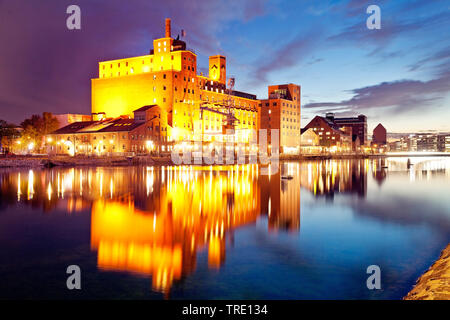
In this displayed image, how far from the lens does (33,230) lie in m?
13.0

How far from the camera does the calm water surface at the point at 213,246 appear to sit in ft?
24.5

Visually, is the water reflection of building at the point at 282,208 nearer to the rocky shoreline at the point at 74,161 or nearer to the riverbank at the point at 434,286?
the riverbank at the point at 434,286

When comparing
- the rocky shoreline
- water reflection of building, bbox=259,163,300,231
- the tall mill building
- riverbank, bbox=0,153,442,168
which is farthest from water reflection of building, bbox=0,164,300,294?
the tall mill building

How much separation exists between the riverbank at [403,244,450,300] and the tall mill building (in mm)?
61362

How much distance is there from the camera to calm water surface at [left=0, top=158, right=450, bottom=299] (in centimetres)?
747

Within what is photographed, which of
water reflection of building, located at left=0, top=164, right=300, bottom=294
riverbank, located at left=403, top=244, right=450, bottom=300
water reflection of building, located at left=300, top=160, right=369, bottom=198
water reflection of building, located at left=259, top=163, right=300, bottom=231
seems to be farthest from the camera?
water reflection of building, located at left=300, top=160, right=369, bottom=198

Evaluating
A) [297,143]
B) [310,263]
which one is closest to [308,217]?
[310,263]

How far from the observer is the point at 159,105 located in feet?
254

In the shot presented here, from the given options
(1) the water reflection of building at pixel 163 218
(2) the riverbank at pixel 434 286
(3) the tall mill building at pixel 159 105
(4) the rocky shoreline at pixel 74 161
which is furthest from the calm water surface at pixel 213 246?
(3) the tall mill building at pixel 159 105

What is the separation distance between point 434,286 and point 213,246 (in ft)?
19.4

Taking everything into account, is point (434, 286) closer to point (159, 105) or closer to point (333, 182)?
point (333, 182)

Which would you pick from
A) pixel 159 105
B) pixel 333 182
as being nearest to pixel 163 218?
pixel 333 182

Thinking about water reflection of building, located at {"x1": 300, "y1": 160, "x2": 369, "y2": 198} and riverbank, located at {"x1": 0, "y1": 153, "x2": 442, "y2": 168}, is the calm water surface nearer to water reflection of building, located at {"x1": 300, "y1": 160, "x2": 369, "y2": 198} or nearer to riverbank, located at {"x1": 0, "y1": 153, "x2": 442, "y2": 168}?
water reflection of building, located at {"x1": 300, "y1": 160, "x2": 369, "y2": 198}
